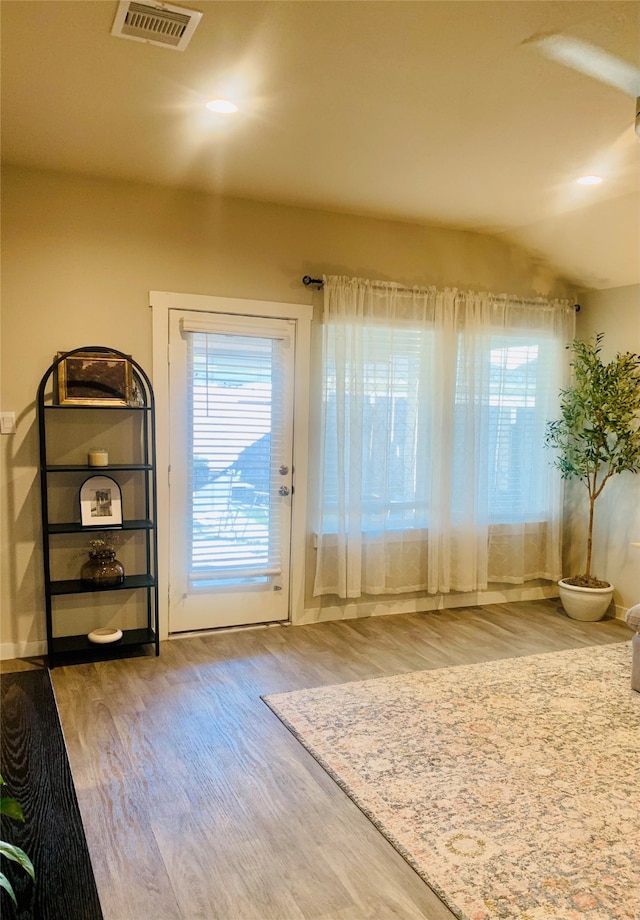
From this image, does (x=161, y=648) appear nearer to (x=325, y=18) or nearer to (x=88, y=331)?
(x=88, y=331)

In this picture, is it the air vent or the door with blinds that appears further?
the door with blinds

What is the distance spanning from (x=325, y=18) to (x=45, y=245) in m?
2.21

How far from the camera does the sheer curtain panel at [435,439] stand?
14.7ft

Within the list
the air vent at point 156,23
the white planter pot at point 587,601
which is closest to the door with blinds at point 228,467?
the air vent at point 156,23

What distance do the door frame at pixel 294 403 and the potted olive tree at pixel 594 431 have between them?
198 cm

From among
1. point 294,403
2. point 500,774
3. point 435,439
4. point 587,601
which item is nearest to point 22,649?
point 294,403

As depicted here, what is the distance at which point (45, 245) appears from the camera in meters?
3.74

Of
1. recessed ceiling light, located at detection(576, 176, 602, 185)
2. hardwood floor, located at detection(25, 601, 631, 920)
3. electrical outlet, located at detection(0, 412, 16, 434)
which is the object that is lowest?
hardwood floor, located at detection(25, 601, 631, 920)

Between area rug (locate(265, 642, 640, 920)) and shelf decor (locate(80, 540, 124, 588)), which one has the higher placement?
shelf decor (locate(80, 540, 124, 588))

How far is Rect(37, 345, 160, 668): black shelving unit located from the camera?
12.0 ft

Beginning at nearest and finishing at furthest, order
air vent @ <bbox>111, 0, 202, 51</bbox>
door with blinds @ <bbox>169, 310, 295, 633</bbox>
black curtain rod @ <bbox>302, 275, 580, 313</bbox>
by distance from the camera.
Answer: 1. air vent @ <bbox>111, 0, 202, 51</bbox>
2. door with blinds @ <bbox>169, 310, 295, 633</bbox>
3. black curtain rod @ <bbox>302, 275, 580, 313</bbox>

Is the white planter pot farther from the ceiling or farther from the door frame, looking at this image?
the ceiling

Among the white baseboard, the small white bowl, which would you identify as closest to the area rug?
the small white bowl

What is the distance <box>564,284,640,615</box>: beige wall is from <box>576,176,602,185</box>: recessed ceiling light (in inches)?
52.2
